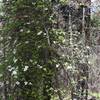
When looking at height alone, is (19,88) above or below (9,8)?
below

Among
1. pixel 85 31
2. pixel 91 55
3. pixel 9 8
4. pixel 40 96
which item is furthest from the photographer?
pixel 85 31

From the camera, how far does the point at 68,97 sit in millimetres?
3615

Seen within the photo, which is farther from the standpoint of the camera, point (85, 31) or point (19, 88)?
point (85, 31)

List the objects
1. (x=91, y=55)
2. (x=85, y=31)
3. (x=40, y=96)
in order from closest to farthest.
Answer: (x=40, y=96)
(x=91, y=55)
(x=85, y=31)

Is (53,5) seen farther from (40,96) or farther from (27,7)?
(40,96)

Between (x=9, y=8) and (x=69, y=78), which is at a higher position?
(x=9, y=8)

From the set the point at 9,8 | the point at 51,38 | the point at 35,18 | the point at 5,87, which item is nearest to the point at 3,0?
the point at 9,8

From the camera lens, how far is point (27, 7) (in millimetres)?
3377

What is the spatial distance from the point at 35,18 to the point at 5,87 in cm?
96

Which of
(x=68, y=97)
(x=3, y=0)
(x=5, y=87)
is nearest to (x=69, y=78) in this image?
(x=68, y=97)

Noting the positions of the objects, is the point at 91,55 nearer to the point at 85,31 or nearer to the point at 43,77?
the point at 85,31

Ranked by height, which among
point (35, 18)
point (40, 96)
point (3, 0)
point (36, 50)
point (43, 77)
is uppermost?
point (3, 0)

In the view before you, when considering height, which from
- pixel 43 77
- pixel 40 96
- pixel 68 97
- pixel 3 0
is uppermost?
pixel 3 0

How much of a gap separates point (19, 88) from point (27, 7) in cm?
101
